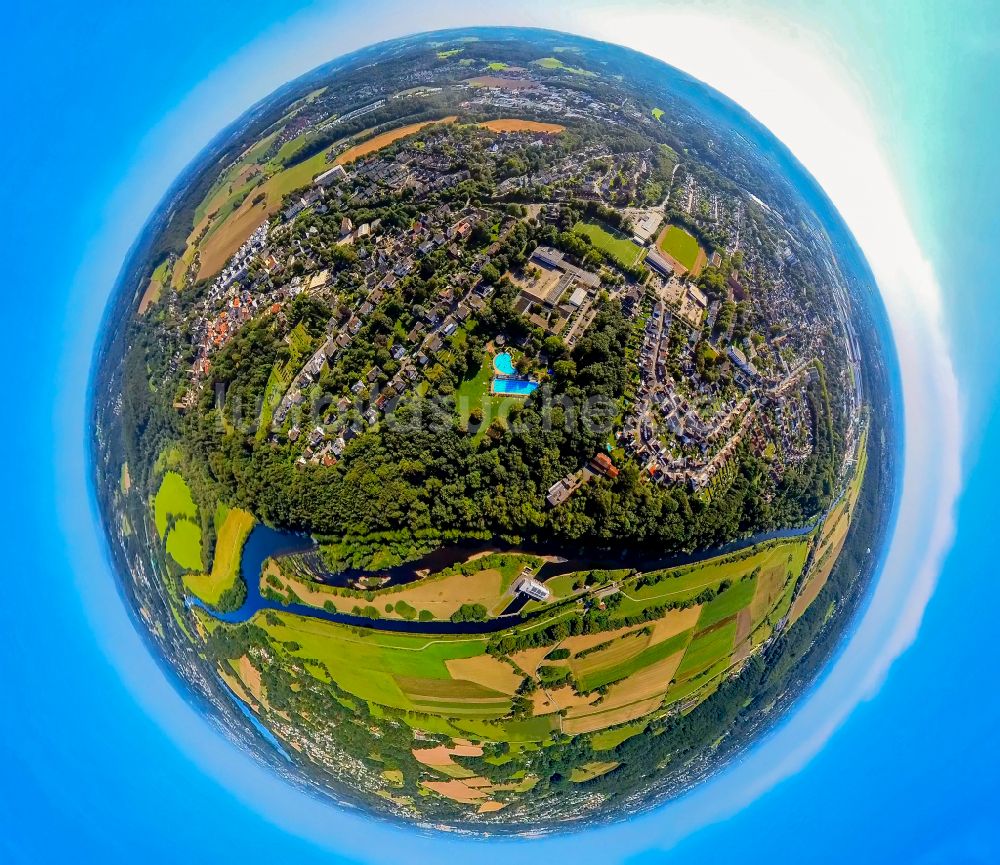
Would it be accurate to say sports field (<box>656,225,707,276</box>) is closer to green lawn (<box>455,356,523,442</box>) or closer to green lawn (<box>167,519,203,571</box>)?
green lawn (<box>455,356,523,442</box>)

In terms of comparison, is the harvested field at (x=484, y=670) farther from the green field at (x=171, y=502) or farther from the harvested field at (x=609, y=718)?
the green field at (x=171, y=502)

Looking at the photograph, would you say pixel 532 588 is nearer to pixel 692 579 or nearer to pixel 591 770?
pixel 692 579

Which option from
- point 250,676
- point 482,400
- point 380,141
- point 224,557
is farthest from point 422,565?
point 380,141

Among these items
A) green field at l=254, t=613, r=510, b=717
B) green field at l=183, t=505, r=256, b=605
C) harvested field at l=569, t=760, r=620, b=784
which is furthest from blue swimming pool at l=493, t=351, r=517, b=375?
harvested field at l=569, t=760, r=620, b=784

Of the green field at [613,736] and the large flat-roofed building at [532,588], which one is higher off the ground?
the large flat-roofed building at [532,588]

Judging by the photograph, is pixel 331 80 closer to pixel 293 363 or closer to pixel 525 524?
pixel 293 363

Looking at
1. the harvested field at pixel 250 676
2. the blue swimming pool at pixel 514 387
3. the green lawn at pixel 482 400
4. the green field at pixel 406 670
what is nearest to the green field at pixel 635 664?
the green field at pixel 406 670
